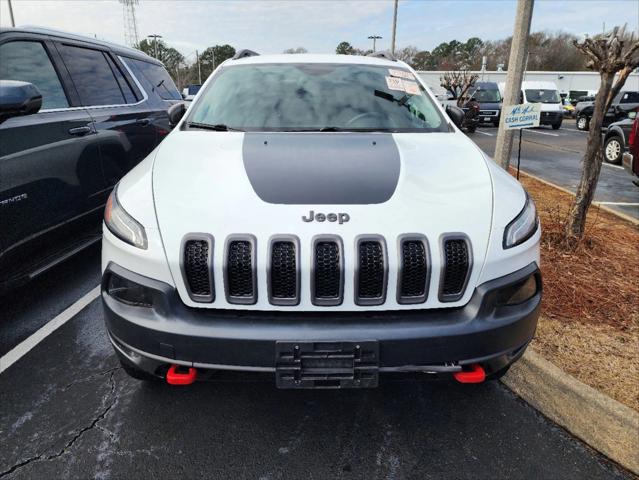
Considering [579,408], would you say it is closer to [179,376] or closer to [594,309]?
[594,309]

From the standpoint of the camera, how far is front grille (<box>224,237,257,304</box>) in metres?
1.86

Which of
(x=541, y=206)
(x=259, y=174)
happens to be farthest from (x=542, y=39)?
(x=259, y=174)

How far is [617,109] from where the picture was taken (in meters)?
19.1

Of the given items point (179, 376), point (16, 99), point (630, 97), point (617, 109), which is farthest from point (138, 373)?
point (630, 97)

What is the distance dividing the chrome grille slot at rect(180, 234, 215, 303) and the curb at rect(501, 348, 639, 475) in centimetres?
184

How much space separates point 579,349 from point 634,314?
78 cm

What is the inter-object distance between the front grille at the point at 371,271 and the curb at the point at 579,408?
133cm

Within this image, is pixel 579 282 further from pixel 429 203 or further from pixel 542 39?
pixel 542 39

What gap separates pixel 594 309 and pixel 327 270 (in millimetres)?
2530

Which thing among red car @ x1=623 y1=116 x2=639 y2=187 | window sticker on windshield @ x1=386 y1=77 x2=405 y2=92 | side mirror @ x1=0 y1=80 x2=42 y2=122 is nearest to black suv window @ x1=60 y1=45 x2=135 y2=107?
side mirror @ x1=0 y1=80 x2=42 y2=122

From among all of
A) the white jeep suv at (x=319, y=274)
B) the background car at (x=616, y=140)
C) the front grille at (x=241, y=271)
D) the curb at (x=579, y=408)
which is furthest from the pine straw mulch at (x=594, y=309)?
the background car at (x=616, y=140)

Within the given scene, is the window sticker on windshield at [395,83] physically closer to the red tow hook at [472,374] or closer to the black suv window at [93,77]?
the red tow hook at [472,374]

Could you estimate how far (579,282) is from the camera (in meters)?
3.81

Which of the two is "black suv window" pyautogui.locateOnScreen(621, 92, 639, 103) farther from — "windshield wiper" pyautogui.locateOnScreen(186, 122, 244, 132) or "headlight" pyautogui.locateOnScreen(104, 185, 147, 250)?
"headlight" pyautogui.locateOnScreen(104, 185, 147, 250)
